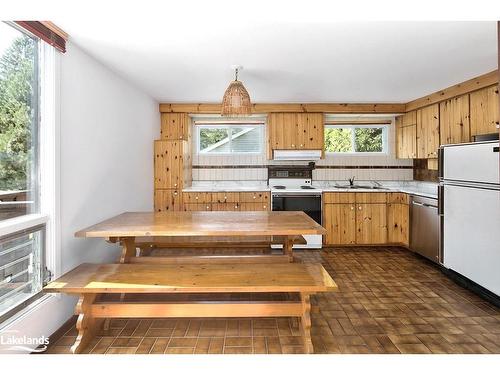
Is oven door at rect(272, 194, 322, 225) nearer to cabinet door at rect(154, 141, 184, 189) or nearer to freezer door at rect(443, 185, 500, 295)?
cabinet door at rect(154, 141, 184, 189)

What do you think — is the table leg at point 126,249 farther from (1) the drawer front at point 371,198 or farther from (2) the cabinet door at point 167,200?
(1) the drawer front at point 371,198

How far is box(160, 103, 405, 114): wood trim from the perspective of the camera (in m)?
4.97

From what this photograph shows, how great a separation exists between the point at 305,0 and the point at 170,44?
95.2 inches

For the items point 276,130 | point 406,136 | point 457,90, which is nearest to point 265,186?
point 276,130

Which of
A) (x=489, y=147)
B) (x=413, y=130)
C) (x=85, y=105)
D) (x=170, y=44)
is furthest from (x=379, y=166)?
(x=85, y=105)

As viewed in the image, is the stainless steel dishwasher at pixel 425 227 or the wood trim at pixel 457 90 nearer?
the wood trim at pixel 457 90

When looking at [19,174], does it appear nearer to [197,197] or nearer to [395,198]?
[197,197]

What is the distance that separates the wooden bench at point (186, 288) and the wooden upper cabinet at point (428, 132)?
3.07 metres

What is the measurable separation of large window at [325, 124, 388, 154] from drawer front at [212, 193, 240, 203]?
1.92m

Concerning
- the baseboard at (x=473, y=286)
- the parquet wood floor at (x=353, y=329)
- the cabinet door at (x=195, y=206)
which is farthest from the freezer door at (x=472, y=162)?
the cabinet door at (x=195, y=206)

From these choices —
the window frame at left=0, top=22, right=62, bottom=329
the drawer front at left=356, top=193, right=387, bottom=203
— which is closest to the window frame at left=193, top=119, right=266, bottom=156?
the drawer front at left=356, top=193, right=387, bottom=203

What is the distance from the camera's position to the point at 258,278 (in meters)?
2.19

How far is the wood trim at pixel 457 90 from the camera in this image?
11.0 feet

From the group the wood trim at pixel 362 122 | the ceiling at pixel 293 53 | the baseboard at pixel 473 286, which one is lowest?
the baseboard at pixel 473 286
